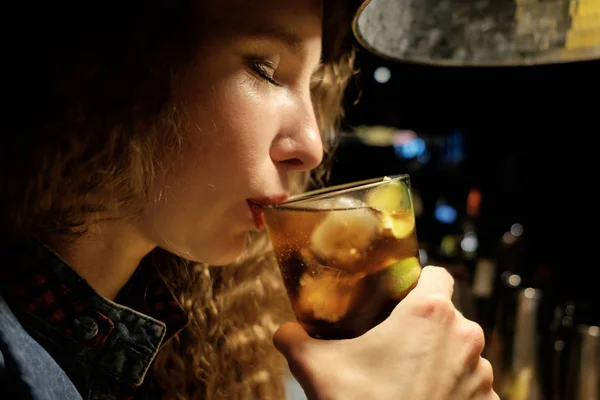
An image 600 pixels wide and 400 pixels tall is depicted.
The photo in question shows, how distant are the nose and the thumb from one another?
0.89 ft

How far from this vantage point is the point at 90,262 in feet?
3.28

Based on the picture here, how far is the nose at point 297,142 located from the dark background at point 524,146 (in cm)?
156

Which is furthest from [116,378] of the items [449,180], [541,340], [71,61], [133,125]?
[449,180]

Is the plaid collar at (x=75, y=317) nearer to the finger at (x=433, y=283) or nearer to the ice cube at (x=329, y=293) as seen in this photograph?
the ice cube at (x=329, y=293)

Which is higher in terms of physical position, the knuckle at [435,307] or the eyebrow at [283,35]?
the eyebrow at [283,35]

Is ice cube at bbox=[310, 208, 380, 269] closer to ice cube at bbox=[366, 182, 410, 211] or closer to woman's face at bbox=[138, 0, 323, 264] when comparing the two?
ice cube at bbox=[366, 182, 410, 211]

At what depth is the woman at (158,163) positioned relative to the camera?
85cm

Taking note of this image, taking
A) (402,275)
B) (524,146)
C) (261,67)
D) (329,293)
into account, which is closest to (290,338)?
(329,293)

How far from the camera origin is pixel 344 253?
820 mm

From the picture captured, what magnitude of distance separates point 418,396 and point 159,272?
24.0 inches

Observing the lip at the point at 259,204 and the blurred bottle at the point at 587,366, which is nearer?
the lip at the point at 259,204

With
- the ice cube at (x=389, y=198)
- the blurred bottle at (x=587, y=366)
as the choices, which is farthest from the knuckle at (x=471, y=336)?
the blurred bottle at (x=587, y=366)

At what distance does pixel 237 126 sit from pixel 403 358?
1.46 ft

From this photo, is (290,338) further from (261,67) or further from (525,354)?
(525,354)
